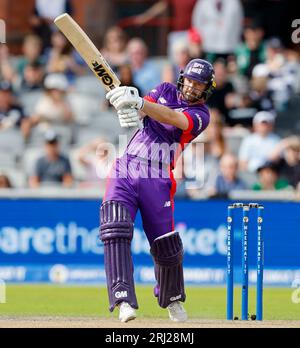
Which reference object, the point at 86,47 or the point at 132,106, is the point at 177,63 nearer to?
the point at 86,47

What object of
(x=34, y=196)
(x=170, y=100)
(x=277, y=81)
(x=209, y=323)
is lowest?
(x=209, y=323)

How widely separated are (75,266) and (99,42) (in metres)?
5.72

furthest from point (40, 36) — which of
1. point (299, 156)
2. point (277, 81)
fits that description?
point (299, 156)

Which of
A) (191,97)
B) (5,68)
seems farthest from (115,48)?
(191,97)

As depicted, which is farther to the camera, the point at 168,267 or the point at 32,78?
the point at 32,78

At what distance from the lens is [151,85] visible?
16703 millimetres

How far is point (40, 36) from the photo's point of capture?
58.1 ft

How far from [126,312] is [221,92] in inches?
344

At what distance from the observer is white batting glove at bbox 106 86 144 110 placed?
25.5 ft

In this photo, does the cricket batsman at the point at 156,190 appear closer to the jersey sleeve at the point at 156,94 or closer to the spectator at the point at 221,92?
the jersey sleeve at the point at 156,94

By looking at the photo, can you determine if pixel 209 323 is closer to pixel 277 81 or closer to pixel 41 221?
pixel 41 221

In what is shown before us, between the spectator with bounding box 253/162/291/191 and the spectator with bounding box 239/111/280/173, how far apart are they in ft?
1.64

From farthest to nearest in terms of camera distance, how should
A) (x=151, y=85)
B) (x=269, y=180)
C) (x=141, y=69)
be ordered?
(x=141, y=69) < (x=151, y=85) < (x=269, y=180)

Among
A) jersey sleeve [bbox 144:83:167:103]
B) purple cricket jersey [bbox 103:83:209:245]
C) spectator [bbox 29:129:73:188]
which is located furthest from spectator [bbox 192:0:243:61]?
purple cricket jersey [bbox 103:83:209:245]
